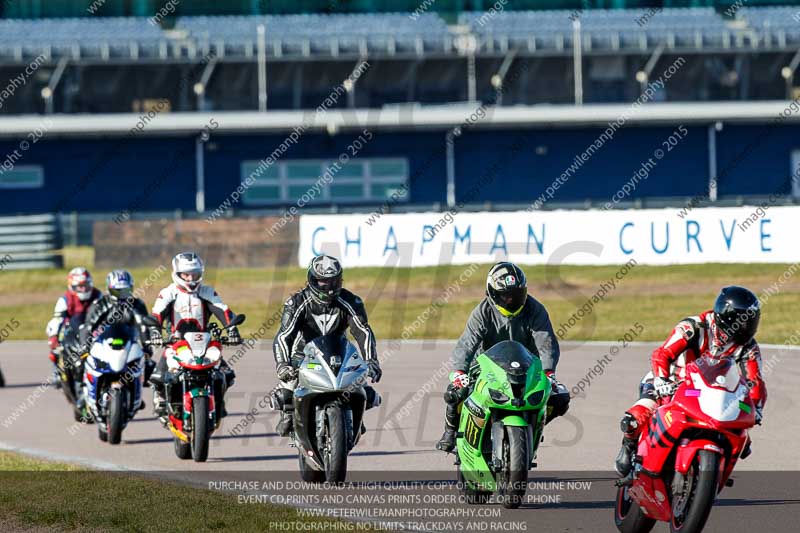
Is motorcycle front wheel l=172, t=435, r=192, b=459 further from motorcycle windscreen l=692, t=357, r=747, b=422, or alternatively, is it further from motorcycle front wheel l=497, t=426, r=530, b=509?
motorcycle windscreen l=692, t=357, r=747, b=422

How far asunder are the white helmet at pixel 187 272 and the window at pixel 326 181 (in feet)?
110

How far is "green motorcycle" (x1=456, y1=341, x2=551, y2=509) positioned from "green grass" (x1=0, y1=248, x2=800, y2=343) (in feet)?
46.8

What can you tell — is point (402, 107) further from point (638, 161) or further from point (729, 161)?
point (729, 161)

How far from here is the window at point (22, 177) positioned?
154 feet

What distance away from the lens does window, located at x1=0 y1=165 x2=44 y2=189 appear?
46875 millimetres

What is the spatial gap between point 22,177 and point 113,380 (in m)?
35.3

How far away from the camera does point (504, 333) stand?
9.71m

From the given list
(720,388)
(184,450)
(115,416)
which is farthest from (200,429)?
(720,388)

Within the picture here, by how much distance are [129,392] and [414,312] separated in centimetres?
1430

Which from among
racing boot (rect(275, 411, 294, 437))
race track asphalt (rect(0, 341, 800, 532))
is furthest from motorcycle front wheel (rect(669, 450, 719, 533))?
racing boot (rect(275, 411, 294, 437))

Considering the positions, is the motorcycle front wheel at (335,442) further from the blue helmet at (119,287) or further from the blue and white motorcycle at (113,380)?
the blue helmet at (119,287)

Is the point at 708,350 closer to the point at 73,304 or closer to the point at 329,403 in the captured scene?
the point at 329,403

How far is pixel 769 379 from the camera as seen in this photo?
16734 mm

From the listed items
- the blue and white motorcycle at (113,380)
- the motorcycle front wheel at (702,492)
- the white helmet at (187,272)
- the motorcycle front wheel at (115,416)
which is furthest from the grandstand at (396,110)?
the motorcycle front wheel at (702,492)
